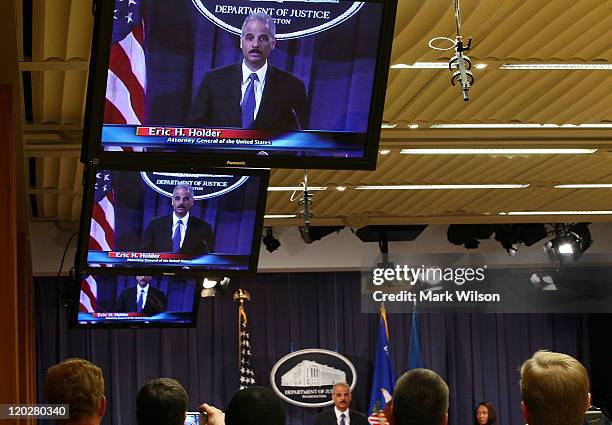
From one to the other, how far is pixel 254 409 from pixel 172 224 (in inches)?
139

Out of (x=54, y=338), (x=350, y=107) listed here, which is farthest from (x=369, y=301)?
(x=350, y=107)

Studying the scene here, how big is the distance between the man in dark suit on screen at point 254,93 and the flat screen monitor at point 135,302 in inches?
207

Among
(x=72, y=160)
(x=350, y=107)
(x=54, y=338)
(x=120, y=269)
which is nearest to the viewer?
(x=350, y=107)

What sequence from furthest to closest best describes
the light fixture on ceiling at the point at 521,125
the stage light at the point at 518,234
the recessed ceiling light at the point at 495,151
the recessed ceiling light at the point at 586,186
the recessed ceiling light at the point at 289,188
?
the stage light at the point at 518,234
the recessed ceiling light at the point at 586,186
the recessed ceiling light at the point at 289,188
the recessed ceiling light at the point at 495,151
the light fixture on ceiling at the point at 521,125

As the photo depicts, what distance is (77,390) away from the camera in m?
3.27

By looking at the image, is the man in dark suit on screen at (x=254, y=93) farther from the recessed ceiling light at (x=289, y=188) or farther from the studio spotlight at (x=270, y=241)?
the studio spotlight at (x=270, y=241)

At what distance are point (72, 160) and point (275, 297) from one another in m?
5.57

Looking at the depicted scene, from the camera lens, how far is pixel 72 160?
9344mm

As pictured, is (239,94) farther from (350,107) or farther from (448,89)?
(448,89)

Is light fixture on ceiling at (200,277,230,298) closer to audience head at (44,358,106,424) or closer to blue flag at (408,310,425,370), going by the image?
blue flag at (408,310,425,370)

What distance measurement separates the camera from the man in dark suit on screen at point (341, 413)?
1304cm

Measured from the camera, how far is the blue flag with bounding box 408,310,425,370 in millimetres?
14266

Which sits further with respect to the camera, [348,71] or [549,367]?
[348,71]

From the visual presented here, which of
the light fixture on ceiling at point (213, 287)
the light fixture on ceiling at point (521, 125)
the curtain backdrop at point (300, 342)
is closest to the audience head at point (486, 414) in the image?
the curtain backdrop at point (300, 342)
